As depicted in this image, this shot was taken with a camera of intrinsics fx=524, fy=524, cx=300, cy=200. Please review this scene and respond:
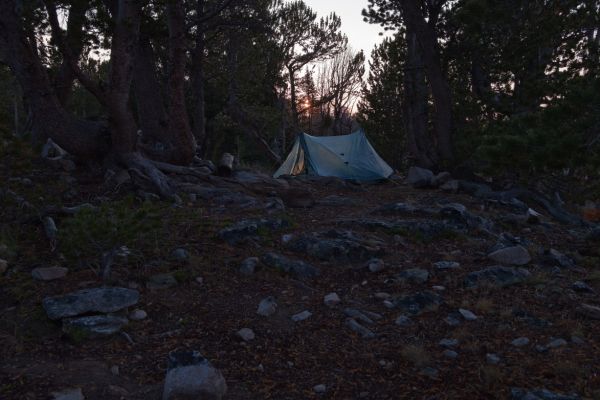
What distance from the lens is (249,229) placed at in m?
6.39

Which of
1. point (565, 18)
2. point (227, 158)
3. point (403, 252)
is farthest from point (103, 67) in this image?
point (403, 252)

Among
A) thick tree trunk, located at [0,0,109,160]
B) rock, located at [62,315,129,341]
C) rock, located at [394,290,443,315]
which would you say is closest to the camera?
rock, located at [62,315,129,341]

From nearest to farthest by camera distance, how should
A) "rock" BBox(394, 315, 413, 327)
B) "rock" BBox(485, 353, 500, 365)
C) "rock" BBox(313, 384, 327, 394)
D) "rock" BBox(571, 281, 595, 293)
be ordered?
"rock" BBox(313, 384, 327, 394) → "rock" BBox(485, 353, 500, 365) → "rock" BBox(394, 315, 413, 327) → "rock" BBox(571, 281, 595, 293)

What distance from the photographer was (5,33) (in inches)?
287

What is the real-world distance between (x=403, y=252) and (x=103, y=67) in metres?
22.0

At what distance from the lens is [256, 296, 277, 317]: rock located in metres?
4.47

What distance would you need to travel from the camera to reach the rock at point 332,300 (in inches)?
187

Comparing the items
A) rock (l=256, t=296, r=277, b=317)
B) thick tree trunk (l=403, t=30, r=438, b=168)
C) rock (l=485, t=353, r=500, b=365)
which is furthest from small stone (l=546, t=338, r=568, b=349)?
thick tree trunk (l=403, t=30, r=438, b=168)

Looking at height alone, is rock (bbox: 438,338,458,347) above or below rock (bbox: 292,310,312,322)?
below

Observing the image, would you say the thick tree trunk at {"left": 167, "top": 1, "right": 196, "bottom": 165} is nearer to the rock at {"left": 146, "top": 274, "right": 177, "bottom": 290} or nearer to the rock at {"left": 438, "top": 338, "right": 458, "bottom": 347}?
the rock at {"left": 146, "top": 274, "right": 177, "bottom": 290}

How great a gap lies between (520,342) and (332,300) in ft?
5.28

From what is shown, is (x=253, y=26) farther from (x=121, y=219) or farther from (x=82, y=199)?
(x=121, y=219)

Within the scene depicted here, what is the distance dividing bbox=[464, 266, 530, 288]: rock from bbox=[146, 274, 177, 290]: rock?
286cm

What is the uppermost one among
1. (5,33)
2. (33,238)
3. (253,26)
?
(253,26)
